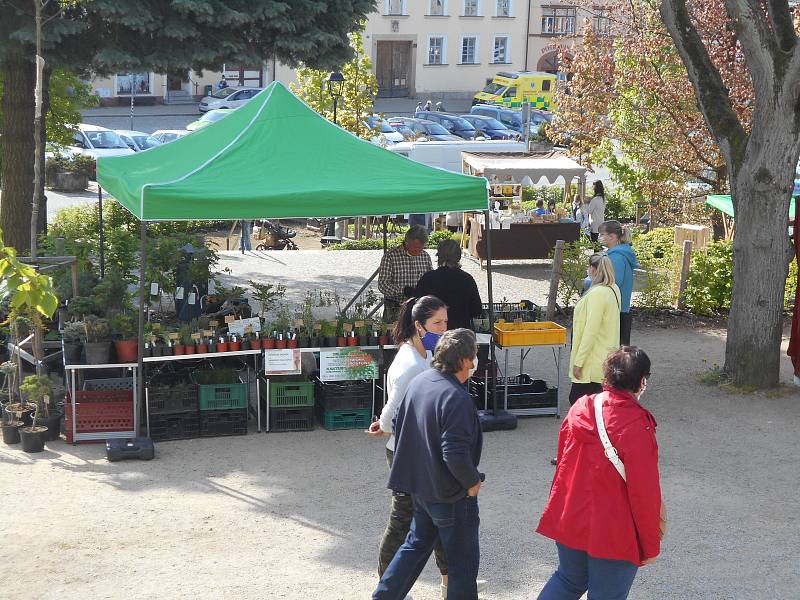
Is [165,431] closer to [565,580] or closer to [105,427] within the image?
[105,427]

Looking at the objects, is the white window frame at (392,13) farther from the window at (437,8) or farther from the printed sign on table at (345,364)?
the printed sign on table at (345,364)

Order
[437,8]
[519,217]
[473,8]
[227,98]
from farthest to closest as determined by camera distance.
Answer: [473,8] < [437,8] < [227,98] < [519,217]

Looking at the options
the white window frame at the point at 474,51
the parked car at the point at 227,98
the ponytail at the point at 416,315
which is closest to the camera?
the ponytail at the point at 416,315

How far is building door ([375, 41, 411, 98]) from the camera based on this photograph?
51812 millimetres

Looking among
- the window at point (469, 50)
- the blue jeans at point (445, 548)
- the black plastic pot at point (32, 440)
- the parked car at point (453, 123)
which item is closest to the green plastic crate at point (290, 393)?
the black plastic pot at point (32, 440)

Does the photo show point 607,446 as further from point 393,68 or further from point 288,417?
point 393,68

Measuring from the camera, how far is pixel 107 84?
45.3 m

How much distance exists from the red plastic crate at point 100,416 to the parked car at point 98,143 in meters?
21.9

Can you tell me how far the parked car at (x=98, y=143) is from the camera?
96.6 feet

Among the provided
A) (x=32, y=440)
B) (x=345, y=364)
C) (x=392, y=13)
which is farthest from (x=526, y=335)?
(x=392, y=13)

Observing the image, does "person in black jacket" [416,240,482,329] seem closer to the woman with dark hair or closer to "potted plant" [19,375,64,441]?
the woman with dark hair

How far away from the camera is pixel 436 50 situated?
5206cm

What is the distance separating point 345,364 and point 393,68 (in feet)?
147

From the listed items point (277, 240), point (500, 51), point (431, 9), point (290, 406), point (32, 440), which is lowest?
point (32, 440)
